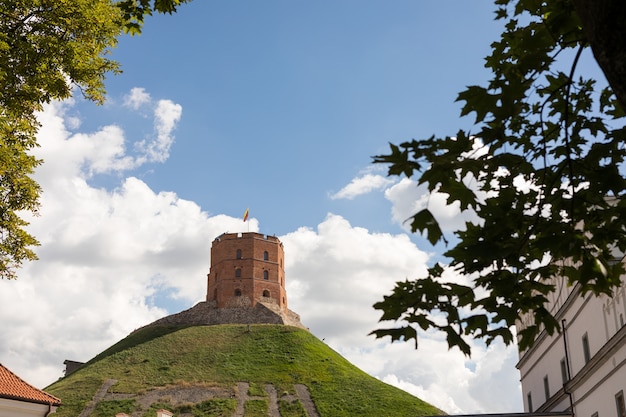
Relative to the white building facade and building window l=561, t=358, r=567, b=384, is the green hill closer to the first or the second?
the white building facade

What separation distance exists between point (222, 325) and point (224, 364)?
550 inches

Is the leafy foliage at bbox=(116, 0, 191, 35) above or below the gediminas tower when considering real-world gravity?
below

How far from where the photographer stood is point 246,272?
10312 cm

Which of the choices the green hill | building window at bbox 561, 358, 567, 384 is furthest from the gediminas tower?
building window at bbox 561, 358, 567, 384

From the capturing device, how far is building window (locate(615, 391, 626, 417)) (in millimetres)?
19984

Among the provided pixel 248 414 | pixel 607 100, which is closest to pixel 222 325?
pixel 248 414

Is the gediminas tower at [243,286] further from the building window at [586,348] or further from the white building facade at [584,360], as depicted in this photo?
the building window at [586,348]

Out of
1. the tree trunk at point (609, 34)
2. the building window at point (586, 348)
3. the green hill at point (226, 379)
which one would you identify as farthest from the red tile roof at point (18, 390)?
the green hill at point (226, 379)

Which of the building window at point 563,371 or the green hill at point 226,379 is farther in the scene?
the green hill at point 226,379

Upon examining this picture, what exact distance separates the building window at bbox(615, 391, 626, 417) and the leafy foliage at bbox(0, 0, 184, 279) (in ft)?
57.7

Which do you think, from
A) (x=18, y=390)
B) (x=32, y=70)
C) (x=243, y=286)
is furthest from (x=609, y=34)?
(x=243, y=286)

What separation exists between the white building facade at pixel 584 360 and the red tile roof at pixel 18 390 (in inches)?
610

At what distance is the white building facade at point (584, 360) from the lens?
20.5m

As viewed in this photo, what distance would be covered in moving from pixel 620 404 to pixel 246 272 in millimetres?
85321
